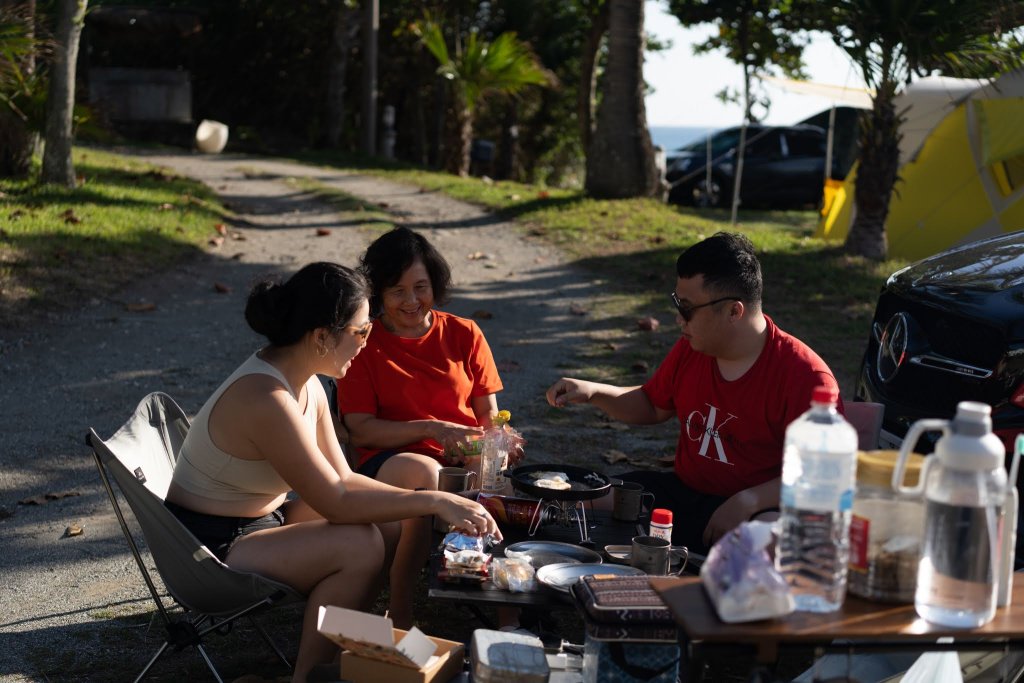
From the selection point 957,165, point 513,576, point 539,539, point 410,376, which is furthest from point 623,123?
point 513,576

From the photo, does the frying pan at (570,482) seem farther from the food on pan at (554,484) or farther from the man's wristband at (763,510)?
the man's wristband at (763,510)

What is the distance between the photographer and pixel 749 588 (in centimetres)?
232

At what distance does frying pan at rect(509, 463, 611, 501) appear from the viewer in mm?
3830

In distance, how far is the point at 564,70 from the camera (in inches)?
1032

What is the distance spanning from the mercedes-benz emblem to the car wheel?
54.1ft

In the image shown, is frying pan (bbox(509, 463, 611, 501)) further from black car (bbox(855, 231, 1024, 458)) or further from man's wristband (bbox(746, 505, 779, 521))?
black car (bbox(855, 231, 1024, 458))

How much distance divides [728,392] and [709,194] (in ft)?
59.0

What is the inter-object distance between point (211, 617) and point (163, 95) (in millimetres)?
20143

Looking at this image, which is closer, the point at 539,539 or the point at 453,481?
the point at 539,539

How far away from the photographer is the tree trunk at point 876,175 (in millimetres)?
11938

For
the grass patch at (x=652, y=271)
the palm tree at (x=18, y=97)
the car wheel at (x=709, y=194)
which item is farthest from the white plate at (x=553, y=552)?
the car wheel at (x=709, y=194)

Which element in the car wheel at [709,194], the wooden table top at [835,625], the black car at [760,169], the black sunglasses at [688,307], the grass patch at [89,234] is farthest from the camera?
the black car at [760,169]

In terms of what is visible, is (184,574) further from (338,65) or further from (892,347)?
(338,65)

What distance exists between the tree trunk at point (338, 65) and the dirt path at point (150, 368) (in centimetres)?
804
